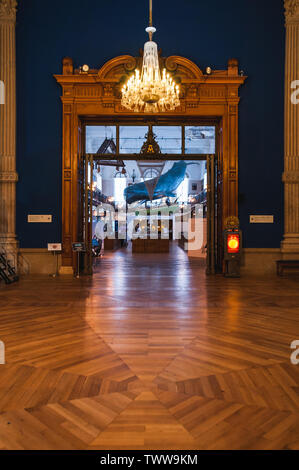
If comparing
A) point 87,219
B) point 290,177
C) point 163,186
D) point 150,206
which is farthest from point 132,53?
point 150,206

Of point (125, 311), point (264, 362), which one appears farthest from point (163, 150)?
point (264, 362)

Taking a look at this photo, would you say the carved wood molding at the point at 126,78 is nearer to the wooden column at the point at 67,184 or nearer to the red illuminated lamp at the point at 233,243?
the wooden column at the point at 67,184

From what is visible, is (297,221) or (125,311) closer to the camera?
(125,311)

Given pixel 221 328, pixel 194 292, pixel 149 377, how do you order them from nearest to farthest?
pixel 149 377 < pixel 221 328 < pixel 194 292

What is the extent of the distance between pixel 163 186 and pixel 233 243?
1744cm

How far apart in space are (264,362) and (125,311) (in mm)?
1983

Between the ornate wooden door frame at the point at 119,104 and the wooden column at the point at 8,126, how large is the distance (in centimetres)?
111

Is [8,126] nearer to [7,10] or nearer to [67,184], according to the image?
[67,184]

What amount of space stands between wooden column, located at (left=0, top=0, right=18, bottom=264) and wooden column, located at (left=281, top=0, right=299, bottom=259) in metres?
6.06

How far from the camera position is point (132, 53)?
7.41m

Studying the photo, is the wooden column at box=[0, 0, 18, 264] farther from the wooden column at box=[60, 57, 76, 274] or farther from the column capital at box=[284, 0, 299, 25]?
the column capital at box=[284, 0, 299, 25]

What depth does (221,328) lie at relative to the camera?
11.1ft

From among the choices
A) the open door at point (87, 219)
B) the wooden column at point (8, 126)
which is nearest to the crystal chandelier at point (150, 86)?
the open door at point (87, 219)
